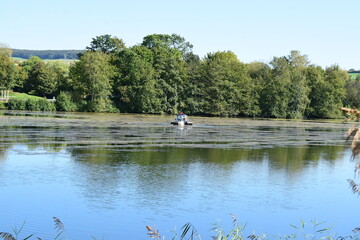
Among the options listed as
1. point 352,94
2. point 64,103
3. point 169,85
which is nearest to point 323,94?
point 352,94

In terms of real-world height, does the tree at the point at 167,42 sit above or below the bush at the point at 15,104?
above

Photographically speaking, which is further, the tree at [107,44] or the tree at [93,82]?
the tree at [107,44]

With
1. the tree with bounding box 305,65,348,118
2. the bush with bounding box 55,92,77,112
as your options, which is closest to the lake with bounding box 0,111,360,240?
the bush with bounding box 55,92,77,112

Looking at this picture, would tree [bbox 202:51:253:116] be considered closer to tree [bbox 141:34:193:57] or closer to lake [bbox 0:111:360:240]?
tree [bbox 141:34:193:57]

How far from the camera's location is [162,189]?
1833cm

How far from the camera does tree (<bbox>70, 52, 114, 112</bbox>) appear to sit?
88.7m

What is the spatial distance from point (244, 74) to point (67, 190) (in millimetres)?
89998

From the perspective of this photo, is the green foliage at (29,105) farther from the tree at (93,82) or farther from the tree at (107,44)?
the tree at (107,44)

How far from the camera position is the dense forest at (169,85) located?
90.1 meters

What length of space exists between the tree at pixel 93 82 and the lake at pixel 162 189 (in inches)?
2198

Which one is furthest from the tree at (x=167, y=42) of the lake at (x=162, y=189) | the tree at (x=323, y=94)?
the lake at (x=162, y=189)

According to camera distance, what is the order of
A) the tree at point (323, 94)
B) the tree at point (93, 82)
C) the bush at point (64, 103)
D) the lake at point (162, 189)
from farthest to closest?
the tree at point (323, 94) < the tree at point (93, 82) < the bush at point (64, 103) < the lake at point (162, 189)

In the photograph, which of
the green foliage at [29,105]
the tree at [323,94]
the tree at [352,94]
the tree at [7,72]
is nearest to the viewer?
the green foliage at [29,105]

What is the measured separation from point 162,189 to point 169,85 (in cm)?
7781
